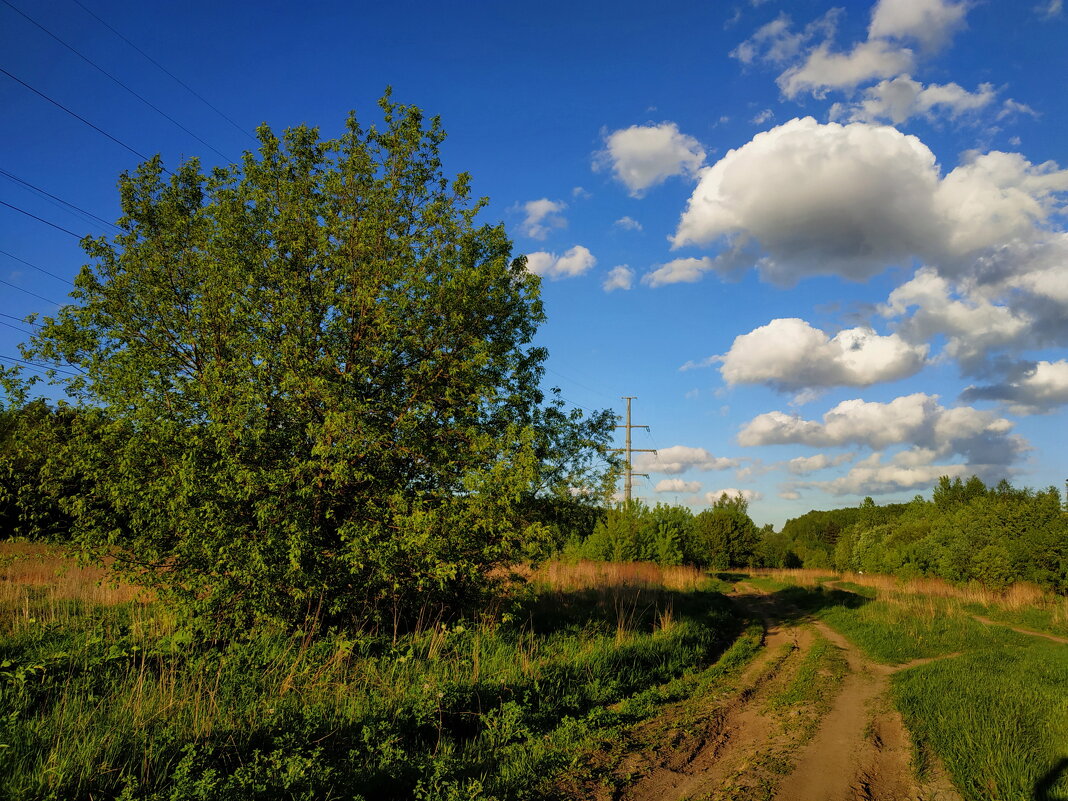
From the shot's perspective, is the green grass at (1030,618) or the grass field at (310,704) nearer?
the grass field at (310,704)

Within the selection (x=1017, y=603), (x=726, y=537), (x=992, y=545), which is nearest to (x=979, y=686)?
(x=1017, y=603)

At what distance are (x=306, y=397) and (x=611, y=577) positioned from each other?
1548 centimetres

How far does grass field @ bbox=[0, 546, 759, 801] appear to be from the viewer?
15.0 ft

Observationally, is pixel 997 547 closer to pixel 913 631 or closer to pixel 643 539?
pixel 643 539

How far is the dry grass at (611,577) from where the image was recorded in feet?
63.3

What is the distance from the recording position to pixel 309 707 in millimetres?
6219

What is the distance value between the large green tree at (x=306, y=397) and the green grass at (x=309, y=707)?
4.07 ft

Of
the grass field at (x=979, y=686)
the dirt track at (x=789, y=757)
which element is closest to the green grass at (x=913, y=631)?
the grass field at (x=979, y=686)

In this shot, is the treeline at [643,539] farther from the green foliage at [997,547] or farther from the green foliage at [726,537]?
the green foliage at [997,547]

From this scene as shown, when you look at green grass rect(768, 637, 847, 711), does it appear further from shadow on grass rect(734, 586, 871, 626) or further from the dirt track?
shadow on grass rect(734, 586, 871, 626)

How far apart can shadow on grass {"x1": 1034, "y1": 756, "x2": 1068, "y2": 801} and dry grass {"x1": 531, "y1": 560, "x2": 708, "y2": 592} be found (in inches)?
457

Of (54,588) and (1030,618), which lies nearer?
(54,588)

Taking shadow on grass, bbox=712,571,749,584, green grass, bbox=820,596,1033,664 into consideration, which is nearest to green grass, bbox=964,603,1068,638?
green grass, bbox=820,596,1033,664

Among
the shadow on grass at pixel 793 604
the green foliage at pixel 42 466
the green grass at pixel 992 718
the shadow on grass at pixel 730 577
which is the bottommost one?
the shadow on grass at pixel 730 577
